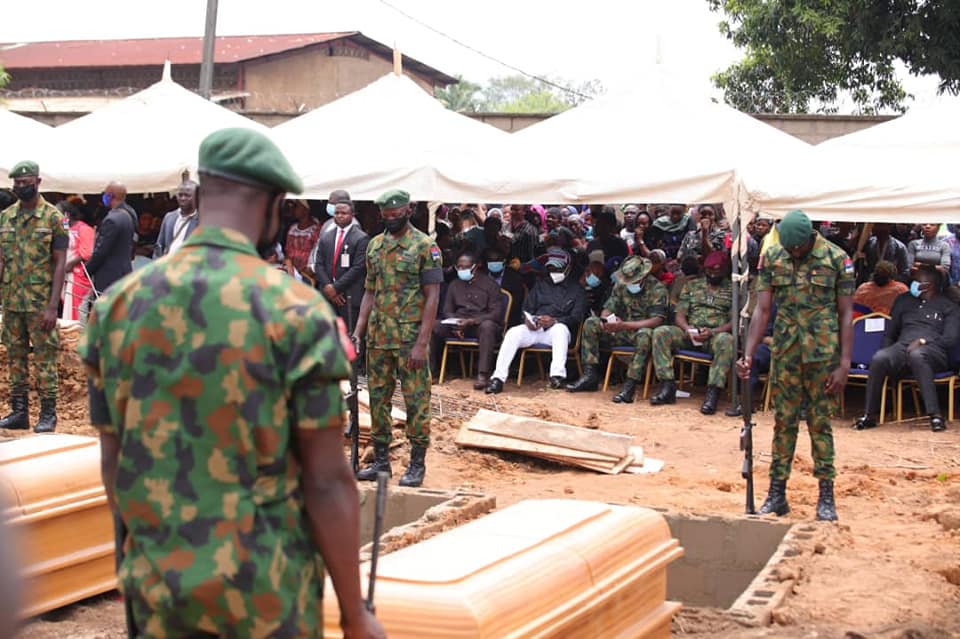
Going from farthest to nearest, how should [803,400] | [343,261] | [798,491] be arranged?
[343,261] → [798,491] → [803,400]

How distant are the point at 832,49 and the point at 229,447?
23277 millimetres

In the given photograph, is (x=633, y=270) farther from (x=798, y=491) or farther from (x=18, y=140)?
(x=18, y=140)

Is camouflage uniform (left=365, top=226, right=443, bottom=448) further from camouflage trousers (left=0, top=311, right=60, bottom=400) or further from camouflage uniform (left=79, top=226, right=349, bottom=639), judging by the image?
camouflage uniform (left=79, top=226, right=349, bottom=639)

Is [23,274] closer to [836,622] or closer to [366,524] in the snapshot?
[366,524]

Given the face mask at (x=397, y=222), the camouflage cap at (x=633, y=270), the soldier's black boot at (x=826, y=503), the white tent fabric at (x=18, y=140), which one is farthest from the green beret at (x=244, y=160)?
the white tent fabric at (x=18, y=140)

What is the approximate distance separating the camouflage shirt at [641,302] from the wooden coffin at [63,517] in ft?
25.1

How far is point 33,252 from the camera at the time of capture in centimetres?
1035

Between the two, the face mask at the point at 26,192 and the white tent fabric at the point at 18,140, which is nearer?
the face mask at the point at 26,192

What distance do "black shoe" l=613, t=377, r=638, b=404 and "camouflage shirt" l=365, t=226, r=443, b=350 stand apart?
457 centimetres

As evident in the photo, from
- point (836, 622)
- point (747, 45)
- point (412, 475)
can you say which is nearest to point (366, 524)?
point (412, 475)

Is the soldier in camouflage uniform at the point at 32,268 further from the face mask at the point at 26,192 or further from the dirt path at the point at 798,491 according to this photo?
the dirt path at the point at 798,491

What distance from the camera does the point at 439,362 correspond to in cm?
1461

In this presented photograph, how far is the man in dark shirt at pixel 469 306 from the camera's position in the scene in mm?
14211

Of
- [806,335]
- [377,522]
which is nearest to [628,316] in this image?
[806,335]
